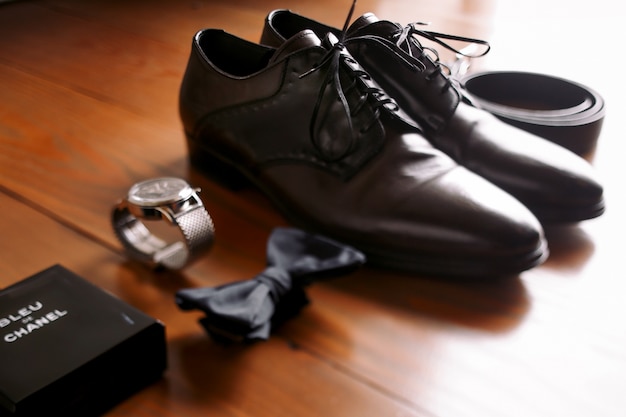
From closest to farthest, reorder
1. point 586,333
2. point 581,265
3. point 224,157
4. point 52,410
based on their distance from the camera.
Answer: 1. point 52,410
2. point 586,333
3. point 581,265
4. point 224,157

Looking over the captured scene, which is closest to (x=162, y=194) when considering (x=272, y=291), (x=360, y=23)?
(x=272, y=291)

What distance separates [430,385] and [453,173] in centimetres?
25

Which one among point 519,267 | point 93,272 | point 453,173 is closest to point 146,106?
point 93,272

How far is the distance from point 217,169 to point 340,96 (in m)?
0.21

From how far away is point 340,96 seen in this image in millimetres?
779

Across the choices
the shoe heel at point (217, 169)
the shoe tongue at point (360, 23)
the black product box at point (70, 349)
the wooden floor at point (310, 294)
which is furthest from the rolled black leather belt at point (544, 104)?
the black product box at point (70, 349)

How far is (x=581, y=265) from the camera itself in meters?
0.79

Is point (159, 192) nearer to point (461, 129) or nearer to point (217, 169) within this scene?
point (217, 169)

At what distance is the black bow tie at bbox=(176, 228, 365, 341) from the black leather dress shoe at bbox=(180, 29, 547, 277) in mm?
60

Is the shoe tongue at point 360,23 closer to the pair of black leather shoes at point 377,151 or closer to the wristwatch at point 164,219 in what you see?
the pair of black leather shoes at point 377,151

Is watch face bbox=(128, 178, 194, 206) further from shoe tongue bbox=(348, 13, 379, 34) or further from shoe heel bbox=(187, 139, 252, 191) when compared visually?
shoe tongue bbox=(348, 13, 379, 34)

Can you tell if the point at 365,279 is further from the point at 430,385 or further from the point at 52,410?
the point at 52,410

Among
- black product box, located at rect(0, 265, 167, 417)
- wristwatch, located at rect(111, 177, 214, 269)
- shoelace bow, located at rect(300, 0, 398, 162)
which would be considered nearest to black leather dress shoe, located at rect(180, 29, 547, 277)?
shoelace bow, located at rect(300, 0, 398, 162)

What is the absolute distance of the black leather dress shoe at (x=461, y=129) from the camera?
2.69ft
